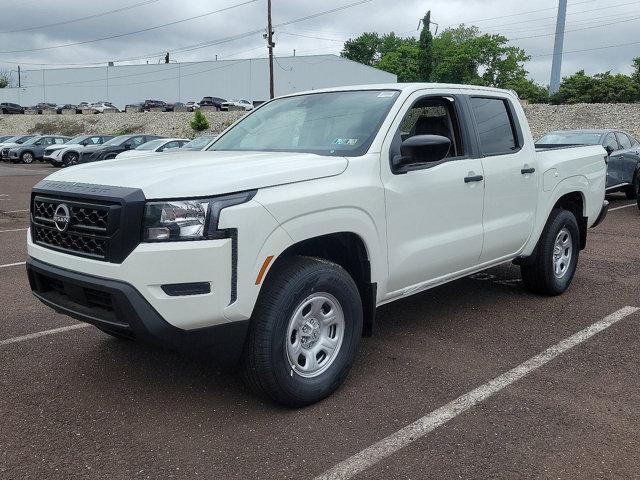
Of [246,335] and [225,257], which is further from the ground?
[225,257]

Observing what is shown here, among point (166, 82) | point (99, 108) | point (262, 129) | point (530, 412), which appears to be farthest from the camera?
point (166, 82)

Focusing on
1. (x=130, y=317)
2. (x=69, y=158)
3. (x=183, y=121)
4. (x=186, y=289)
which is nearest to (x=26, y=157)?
(x=69, y=158)

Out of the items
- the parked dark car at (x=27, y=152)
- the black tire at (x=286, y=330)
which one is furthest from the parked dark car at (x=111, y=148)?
the black tire at (x=286, y=330)

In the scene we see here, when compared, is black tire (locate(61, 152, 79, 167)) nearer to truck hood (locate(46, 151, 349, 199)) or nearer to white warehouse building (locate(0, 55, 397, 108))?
truck hood (locate(46, 151, 349, 199))

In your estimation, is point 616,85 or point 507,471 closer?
point 507,471

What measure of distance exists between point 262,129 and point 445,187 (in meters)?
1.46

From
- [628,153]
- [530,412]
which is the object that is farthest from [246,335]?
[628,153]

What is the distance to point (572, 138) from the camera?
12.6m

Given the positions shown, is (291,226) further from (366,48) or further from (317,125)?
(366,48)

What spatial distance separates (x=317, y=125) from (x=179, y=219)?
5.35 ft

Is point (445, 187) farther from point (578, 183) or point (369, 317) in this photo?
point (578, 183)

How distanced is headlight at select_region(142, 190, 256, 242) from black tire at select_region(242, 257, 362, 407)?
0.53 meters

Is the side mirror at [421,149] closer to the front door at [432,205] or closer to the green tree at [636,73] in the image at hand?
the front door at [432,205]

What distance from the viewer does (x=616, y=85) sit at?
52.3 meters
